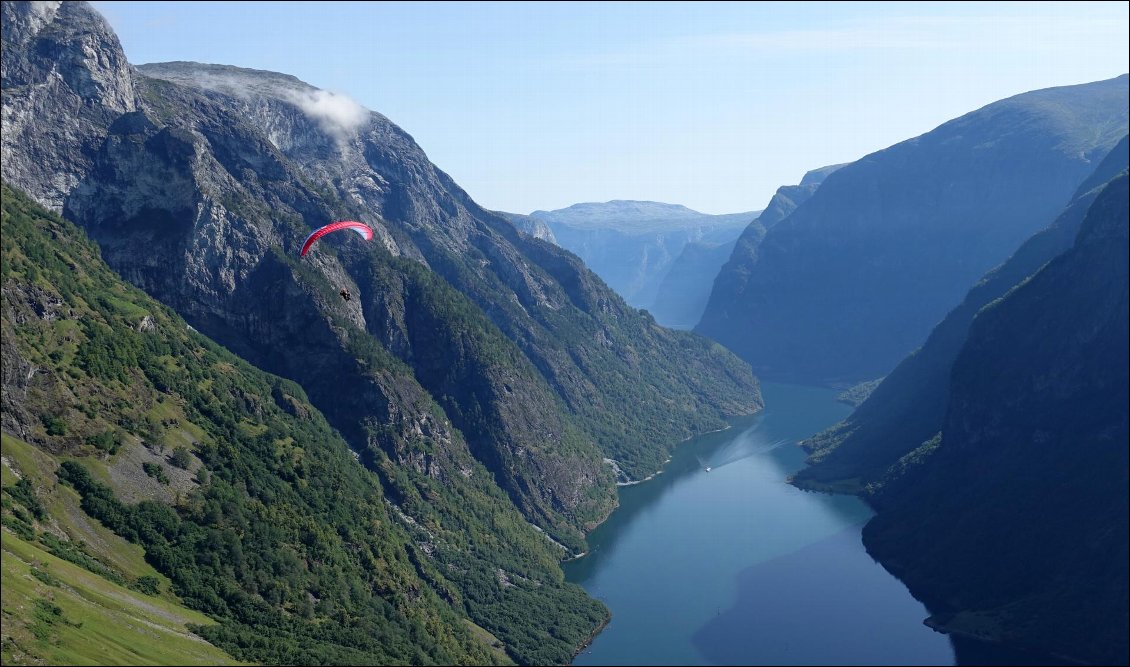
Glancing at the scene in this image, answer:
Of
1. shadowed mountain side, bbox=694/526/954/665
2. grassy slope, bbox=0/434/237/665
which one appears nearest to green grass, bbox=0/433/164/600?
grassy slope, bbox=0/434/237/665

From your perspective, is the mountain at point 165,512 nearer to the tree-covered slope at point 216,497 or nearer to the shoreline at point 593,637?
the tree-covered slope at point 216,497

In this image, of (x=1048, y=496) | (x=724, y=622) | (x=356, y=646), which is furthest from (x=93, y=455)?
(x=1048, y=496)

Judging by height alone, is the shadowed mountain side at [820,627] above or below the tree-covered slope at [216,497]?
below

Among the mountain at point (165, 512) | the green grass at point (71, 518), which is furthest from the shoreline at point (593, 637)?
the green grass at point (71, 518)

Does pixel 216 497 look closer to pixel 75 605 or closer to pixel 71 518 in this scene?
pixel 71 518

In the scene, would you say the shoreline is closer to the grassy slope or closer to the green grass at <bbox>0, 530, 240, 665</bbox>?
the grassy slope

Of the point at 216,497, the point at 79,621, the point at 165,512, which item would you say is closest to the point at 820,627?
the point at 216,497
